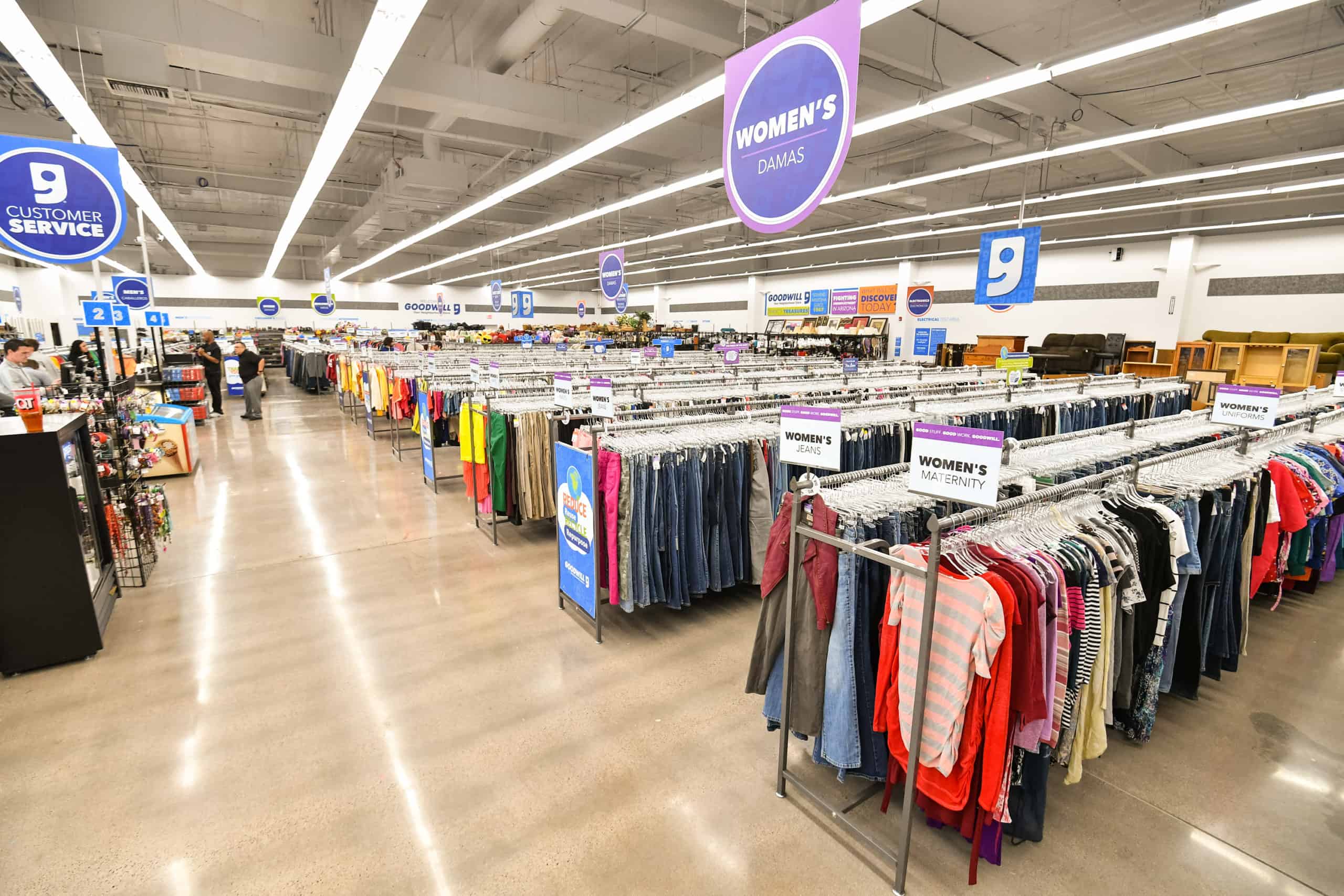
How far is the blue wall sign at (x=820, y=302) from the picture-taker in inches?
836

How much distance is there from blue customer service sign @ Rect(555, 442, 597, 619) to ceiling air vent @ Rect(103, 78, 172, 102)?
7.49 m

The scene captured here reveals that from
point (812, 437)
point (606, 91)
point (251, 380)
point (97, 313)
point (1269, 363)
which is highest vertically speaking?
point (606, 91)

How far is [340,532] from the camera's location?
5902 millimetres

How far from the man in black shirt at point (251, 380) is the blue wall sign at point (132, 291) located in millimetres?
1773

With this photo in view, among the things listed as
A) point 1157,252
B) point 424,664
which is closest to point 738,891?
point 424,664

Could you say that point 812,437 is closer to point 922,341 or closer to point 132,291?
point 132,291

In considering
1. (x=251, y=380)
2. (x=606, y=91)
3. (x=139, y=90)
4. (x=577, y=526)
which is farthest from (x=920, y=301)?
(x=251, y=380)

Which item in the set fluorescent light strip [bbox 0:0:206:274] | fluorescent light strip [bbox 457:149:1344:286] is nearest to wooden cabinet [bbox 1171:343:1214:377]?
fluorescent light strip [bbox 457:149:1344:286]

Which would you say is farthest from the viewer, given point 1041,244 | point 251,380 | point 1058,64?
point 1041,244

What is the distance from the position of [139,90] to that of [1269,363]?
64.4 feet

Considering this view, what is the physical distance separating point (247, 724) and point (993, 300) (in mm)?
9988

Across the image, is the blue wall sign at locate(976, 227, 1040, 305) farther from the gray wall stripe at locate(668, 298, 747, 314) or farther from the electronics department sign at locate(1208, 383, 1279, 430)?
the gray wall stripe at locate(668, 298, 747, 314)

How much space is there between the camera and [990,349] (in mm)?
15586

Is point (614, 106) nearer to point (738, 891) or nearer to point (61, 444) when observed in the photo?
point (61, 444)
